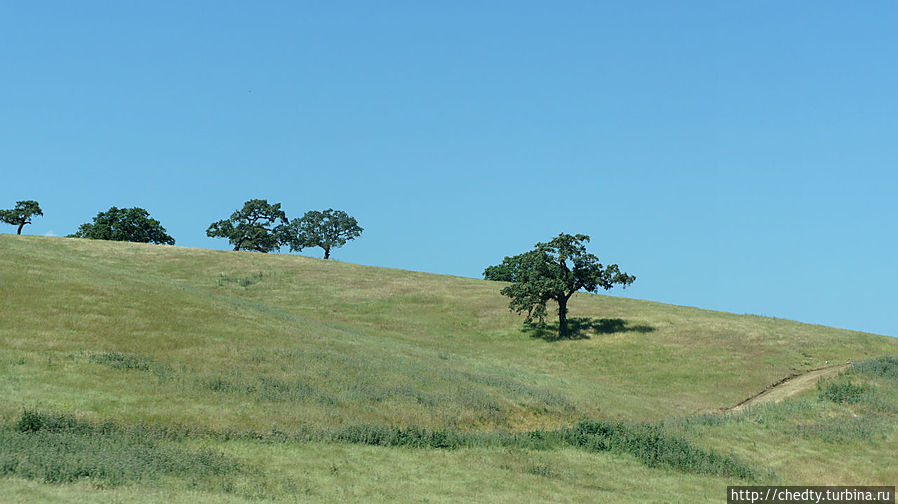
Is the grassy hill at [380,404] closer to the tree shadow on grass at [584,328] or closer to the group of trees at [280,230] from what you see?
the tree shadow on grass at [584,328]

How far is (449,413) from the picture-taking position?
3136 cm

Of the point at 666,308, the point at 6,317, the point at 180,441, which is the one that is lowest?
the point at 180,441

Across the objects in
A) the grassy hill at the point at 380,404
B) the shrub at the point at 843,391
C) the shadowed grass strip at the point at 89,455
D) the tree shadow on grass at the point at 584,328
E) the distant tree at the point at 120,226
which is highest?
the distant tree at the point at 120,226

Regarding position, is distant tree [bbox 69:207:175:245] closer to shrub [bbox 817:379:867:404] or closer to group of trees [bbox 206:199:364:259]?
group of trees [bbox 206:199:364:259]

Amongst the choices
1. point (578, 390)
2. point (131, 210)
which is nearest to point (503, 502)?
point (578, 390)

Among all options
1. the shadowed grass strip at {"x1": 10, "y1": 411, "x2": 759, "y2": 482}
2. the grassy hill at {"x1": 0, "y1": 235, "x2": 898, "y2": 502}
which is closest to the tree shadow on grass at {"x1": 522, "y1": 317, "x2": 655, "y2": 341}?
the grassy hill at {"x1": 0, "y1": 235, "x2": 898, "y2": 502}

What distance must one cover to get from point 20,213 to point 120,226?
621 inches

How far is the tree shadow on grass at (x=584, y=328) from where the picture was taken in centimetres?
6450

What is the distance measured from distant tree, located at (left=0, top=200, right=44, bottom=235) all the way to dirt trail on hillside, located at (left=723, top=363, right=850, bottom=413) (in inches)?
4672

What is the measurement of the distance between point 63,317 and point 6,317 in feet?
8.31

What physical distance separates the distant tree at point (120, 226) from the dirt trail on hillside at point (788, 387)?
115437 millimetres

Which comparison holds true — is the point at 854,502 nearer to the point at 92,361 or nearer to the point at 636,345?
the point at 92,361

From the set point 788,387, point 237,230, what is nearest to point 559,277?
point 788,387

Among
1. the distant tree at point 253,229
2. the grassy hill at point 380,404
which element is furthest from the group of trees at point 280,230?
the grassy hill at point 380,404
